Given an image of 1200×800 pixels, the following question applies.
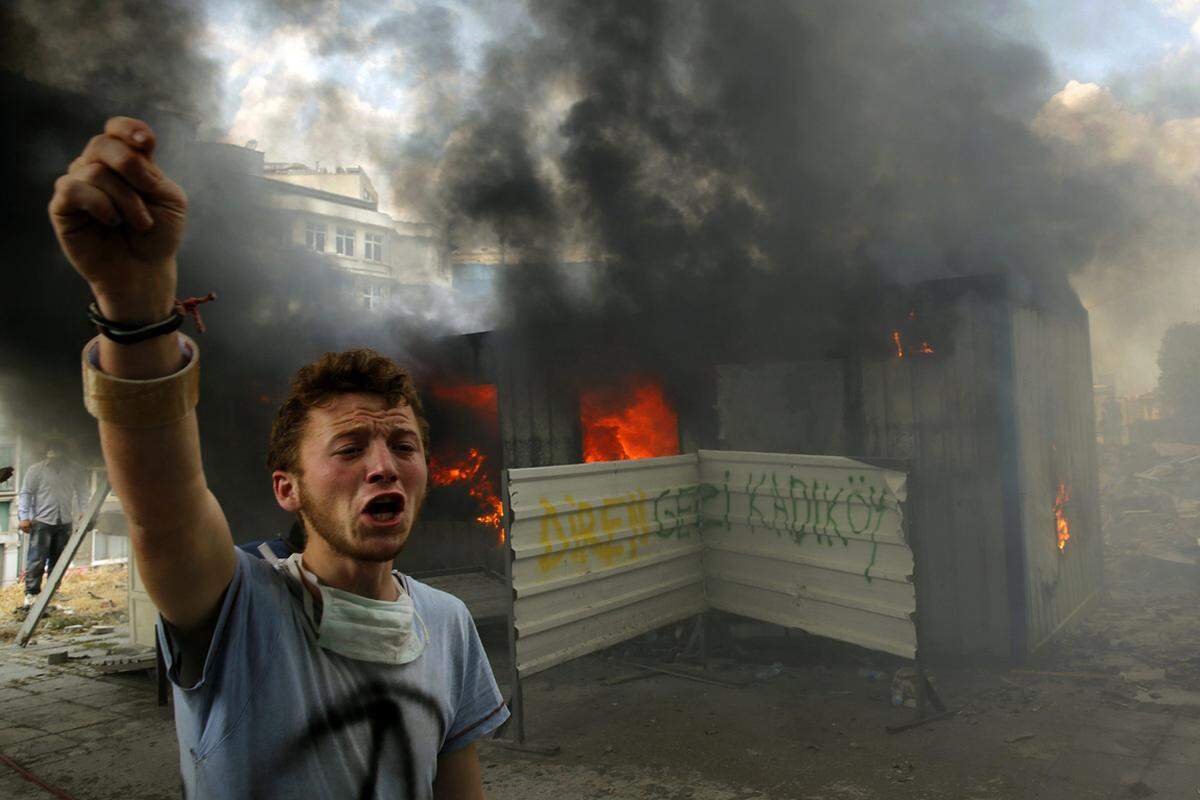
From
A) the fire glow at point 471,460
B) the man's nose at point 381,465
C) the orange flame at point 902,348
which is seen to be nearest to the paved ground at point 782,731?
the fire glow at point 471,460

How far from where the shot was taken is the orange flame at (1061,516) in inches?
336

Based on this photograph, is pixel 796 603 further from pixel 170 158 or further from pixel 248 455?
pixel 170 158

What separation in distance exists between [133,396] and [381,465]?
0.50m

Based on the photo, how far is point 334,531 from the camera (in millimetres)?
1543

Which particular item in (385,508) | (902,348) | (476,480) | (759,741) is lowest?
(759,741)

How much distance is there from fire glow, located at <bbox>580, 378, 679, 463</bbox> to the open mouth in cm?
861

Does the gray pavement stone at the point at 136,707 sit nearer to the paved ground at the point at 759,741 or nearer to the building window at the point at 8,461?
the paved ground at the point at 759,741

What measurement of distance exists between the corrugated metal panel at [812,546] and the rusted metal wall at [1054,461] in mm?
2489

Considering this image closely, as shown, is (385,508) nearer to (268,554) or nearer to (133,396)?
(268,554)

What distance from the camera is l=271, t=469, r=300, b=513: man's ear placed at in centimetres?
163

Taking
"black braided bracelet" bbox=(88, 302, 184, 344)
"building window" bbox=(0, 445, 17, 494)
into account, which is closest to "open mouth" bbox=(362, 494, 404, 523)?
"black braided bracelet" bbox=(88, 302, 184, 344)

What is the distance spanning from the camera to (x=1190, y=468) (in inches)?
710

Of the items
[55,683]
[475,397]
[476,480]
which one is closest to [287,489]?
[55,683]

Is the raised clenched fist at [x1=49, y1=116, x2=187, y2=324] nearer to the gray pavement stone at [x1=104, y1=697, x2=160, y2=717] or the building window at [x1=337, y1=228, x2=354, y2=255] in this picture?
→ the gray pavement stone at [x1=104, y1=697, x2=160, y2=717]
